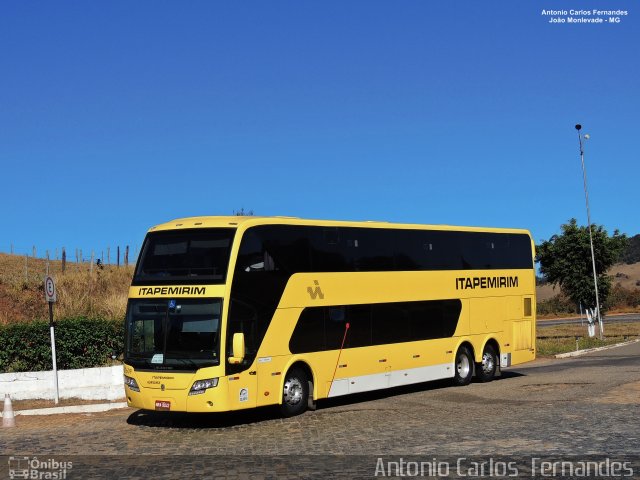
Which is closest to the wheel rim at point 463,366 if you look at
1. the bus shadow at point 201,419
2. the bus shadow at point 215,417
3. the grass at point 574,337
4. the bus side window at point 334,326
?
the bus shadow at point 215,417

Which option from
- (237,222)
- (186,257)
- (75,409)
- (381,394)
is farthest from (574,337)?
(186,257)

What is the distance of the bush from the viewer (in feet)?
70.2

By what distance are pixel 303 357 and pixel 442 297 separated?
19.0 feet

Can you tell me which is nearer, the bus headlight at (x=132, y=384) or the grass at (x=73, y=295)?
the bus headlight at (x=132, y=384)

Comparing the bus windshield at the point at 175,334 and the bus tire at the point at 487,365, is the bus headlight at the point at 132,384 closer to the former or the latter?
the bus windshield at the point at 175,334

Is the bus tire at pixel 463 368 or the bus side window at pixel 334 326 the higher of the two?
the bus side window at pixel 334 326

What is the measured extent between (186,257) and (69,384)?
744cm

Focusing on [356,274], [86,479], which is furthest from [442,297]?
[86,479]

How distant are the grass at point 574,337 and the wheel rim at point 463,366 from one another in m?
15.5

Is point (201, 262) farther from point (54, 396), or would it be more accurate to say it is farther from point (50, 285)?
point (54, 396)

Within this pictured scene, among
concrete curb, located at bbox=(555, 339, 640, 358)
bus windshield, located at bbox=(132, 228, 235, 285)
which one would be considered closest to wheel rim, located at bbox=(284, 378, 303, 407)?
bus windshield, located at bbox=(132, 228, 235, 285)

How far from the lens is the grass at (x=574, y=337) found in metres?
39.6

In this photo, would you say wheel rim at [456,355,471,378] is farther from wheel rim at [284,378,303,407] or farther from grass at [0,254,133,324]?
grass at [0,254,133,324]

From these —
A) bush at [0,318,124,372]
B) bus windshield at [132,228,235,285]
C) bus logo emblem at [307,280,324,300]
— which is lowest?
bush at [0,318,124,372]
